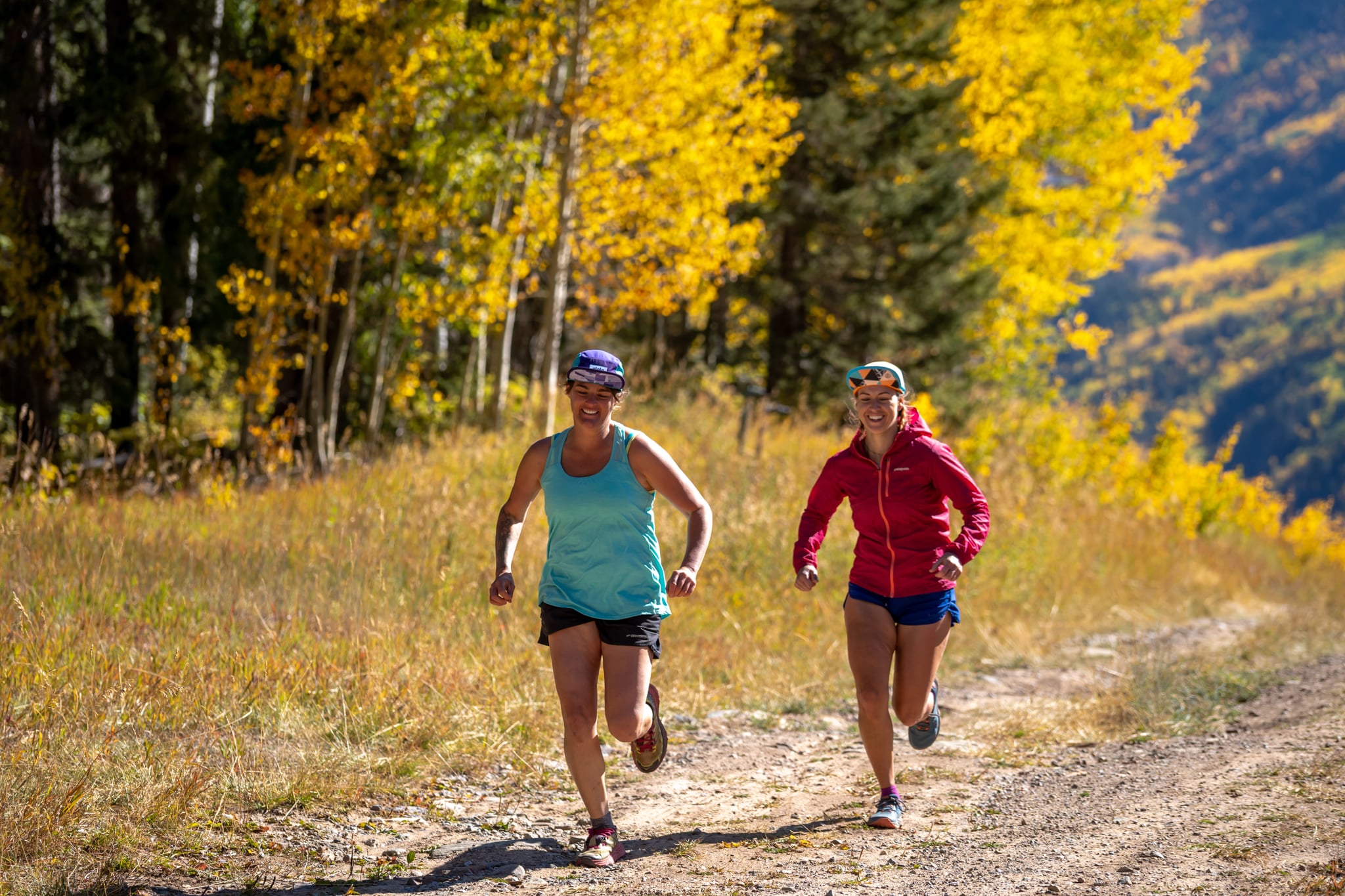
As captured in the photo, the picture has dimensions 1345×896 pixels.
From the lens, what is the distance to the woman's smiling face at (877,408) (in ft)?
16.3

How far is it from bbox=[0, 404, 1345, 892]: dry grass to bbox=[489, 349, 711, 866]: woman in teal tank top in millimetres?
1247

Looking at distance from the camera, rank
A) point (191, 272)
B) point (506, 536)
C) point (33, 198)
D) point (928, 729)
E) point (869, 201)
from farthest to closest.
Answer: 1. point (869, 201)
2. point (191, 272)
3. point (33, 198)
4. point (928, 729)
5. point (506, 536)

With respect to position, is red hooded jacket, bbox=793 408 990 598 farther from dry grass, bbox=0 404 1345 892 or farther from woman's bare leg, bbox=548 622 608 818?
dry grass, bbox=0 404 1345 892

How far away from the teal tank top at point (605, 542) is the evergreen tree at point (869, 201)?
13.0 metres

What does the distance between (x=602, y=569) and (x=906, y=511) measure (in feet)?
4.56

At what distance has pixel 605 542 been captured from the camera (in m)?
4.51

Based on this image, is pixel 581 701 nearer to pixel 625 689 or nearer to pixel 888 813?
pixel 625 689

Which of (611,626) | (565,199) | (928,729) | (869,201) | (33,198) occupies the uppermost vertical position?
(869,201)

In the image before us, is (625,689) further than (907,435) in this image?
No

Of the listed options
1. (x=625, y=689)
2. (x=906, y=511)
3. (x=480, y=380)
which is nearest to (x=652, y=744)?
(x=625, y=689)

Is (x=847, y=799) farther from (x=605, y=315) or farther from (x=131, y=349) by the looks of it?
(x=131, y=349)

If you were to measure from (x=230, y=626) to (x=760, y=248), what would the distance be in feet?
45.3

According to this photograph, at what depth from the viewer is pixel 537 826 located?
5074 millimetres

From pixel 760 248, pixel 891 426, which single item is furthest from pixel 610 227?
pixel 891 426
